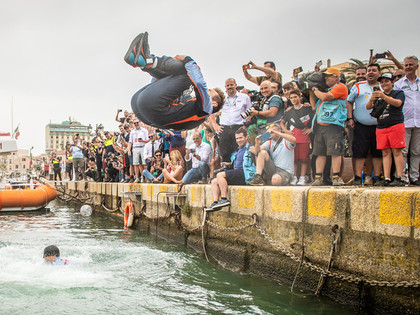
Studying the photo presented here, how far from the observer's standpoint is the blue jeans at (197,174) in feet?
32.2

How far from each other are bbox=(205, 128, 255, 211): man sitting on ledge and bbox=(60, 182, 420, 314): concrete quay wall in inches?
9.1

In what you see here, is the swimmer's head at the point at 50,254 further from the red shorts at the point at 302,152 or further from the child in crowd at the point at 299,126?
the red shorts at the point at 302,152

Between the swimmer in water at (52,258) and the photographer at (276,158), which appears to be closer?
the photographer at (276,158)

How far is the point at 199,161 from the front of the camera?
392 inches

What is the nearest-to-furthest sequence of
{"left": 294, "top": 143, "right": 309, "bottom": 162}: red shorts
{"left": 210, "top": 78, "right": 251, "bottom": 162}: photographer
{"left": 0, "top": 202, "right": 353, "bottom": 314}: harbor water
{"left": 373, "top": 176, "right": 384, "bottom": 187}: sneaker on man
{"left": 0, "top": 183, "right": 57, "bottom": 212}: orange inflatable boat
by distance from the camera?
{"left": 0, "top": 202, "right": 353, "bottom": 314}: harbor water < {"left": 373, "top": 176, "right": 384, "bottom": 187}: sneaker on man < {"left": 294, "top": 143, "right": 309, "bottom": 162}: red shorts < {"left": 210, "top": 78, "right": 251, "bottom": 162}: photographer < {"left": 0, "top": 183, "right": 57, "bottom": 212}: orange inflatable boat

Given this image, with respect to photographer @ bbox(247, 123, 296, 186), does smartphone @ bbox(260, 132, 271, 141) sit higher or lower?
higher

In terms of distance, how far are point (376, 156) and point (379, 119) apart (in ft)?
2.28

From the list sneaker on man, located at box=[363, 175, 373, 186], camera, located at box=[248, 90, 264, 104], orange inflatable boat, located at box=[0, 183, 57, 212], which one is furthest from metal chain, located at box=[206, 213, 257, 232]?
orange inflatable boat, located at box=[0, 183, 57, 212]

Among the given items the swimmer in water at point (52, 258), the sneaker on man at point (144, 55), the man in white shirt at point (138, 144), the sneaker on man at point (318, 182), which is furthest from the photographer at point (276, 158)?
the man in white shirt at point (138, 144)

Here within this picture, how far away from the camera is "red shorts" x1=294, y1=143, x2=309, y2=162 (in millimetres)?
7066

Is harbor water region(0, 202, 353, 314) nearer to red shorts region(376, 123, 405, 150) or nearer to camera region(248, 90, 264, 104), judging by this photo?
red shorts region(376, 123, 405, 150)

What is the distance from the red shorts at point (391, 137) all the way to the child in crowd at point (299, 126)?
1.27 m

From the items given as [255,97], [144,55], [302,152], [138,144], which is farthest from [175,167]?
[144,55]

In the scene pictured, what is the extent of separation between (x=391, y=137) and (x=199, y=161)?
16.5 feet
